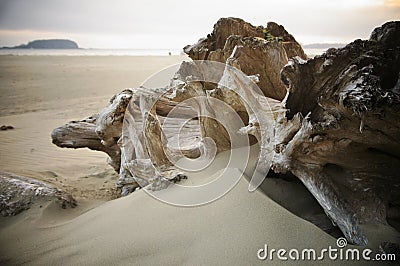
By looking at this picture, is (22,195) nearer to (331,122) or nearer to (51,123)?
(331,122)

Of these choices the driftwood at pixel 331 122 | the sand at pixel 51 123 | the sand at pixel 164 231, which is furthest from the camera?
the sand at pixel 51 123

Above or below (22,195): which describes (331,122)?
above

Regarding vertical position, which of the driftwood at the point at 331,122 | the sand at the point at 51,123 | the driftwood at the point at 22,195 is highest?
the driftwood at the point at 331,122

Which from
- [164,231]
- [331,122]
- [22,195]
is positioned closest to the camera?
[331,122]

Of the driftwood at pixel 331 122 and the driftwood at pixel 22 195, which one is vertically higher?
the driftwood at pixel 331 122

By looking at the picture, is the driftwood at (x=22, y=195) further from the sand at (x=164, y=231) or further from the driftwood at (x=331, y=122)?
the driftwood at (x=331, y=122)

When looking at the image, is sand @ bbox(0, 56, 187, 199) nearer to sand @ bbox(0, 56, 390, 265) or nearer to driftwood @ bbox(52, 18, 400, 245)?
sand @ bbox(0, 56, 390, 265)

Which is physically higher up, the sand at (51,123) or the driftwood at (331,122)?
the driftwood at (331,122)

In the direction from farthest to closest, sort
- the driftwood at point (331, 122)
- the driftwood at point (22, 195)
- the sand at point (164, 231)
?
1. the driftwood at point (22, 195)
2. the sand at point (164, 231)
3. the driftwood at point (331, 122)

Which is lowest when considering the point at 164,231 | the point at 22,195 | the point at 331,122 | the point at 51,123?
the point at 51,123

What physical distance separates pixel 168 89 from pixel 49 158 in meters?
2.49

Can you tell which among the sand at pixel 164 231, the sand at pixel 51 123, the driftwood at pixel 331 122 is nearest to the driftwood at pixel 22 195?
the sand at pixel 164 231

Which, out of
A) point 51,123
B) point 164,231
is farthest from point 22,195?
point 51,123

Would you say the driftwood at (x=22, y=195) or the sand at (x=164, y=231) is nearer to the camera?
the sand at (x=164, y=231)
